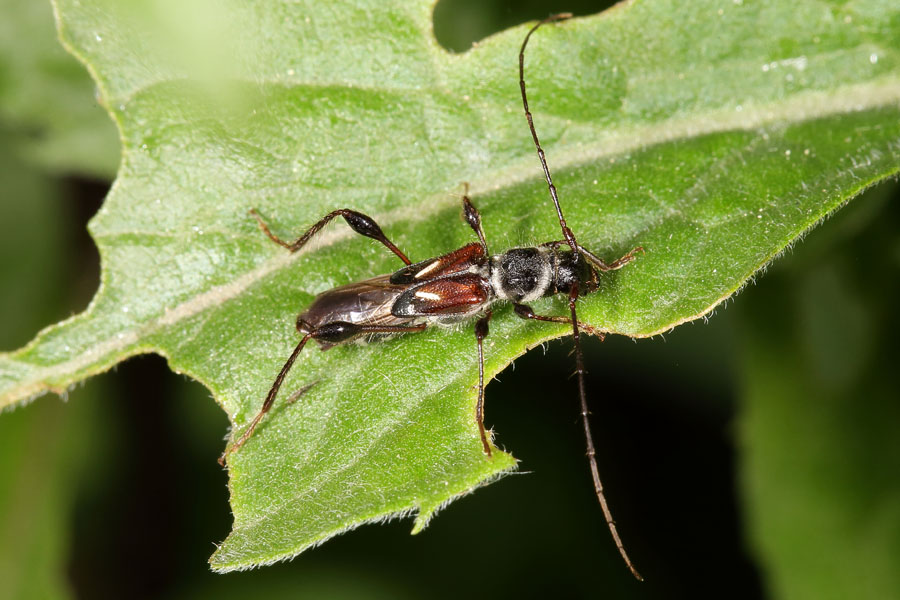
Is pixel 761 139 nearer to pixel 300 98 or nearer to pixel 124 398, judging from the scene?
pixel 300 98

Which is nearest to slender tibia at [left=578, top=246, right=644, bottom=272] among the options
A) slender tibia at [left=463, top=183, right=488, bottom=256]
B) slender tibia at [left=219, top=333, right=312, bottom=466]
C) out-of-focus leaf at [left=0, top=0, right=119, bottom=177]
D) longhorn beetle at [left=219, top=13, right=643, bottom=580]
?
longhorn beetle at [left=219, top=13, right=643, bottom=580]

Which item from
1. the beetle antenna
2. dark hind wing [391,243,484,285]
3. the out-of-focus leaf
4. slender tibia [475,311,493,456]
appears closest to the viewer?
slender tibia [475,311,493,456]

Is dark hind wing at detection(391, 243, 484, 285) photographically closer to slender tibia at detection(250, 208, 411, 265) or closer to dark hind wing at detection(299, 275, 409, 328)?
dark hind wing at detection(299, 275, 409, 328)

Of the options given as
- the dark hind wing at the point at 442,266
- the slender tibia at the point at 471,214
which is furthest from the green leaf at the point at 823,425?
the slender tibia at the point at 471,214

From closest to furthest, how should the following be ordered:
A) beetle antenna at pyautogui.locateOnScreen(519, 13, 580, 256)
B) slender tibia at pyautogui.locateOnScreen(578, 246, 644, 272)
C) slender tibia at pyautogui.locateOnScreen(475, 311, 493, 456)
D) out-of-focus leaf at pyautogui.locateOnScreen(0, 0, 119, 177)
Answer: slender tibia at pyautogui.locateOnScreen(475, 311, 493, 456), slender tibia at pyautogui.locateOnScreen(578, 246, 644, 272), beetle antenna at pyautogui.locateOnScreen(519, 13, 580, 256), out-of-focus leaf at pyautogui.locateOnScreen(0, 0, 119, 177)

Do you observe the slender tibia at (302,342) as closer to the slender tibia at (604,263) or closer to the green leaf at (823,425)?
the slender tibia at (604,263)

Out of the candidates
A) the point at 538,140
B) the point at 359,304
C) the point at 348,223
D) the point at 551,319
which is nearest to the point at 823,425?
the point at 551,319

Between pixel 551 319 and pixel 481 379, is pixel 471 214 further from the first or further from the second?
pixel 481 379
